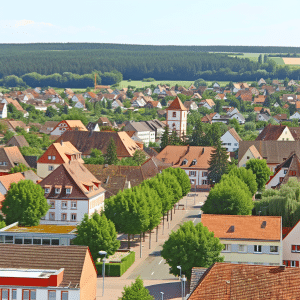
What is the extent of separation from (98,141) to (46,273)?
78.7 metres

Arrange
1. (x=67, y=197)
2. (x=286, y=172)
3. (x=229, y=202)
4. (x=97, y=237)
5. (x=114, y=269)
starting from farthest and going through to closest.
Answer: (x=286, y=172) → (x=67, y=197) → (x=229, y=202) → (x=114, y=269) → (x=97, y=237)

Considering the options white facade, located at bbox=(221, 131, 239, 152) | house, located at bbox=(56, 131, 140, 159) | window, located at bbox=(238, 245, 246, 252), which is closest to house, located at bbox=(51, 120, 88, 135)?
house, located at bbox=(56, 131, 140, 159)

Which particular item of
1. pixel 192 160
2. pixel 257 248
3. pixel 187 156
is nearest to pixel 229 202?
pixel 257 248

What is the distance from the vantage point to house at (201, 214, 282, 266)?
52500 mm

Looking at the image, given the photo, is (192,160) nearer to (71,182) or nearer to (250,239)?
(71,182)

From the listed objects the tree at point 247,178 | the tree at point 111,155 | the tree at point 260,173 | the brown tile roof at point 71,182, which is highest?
the tree at point 111,155

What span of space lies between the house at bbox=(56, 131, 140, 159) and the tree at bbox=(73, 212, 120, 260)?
6153 centimetres

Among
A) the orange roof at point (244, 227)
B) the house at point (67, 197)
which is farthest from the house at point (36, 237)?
the orange roof at point (244, 227)

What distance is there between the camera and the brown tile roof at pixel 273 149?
366 feet

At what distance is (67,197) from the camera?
7150 centimetres

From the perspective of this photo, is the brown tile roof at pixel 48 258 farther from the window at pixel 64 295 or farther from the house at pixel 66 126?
the house at pixel 66 126

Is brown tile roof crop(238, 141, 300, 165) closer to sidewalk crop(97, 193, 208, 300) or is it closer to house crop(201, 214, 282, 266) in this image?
sidewalk crop(97, 193, 208, 300)

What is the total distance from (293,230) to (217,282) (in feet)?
71.8

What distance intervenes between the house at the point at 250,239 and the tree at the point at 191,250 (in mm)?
3772
